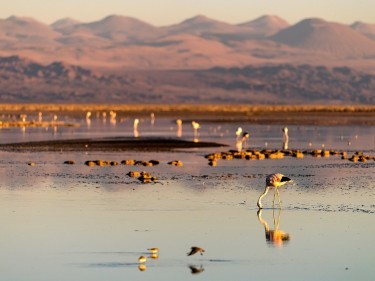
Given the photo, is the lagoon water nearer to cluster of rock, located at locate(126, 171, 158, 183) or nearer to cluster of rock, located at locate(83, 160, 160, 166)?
cluster of rock, located at locate(126, 171, 158, 183)

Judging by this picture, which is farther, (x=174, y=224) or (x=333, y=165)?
(x=333, y=165)

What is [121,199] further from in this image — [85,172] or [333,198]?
[85,172]

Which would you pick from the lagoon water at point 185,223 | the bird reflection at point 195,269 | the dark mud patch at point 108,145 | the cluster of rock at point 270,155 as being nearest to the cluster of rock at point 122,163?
the lagoon water at point 185,223

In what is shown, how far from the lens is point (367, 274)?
66.7 ft

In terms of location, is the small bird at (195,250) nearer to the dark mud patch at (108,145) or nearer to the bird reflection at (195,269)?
the bird reflection at (195,269)

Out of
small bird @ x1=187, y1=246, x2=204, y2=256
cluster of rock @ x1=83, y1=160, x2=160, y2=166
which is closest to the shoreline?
cluster of rock @ x1=83, y1=160, x2=160, y2=166

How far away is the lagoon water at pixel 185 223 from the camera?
21047 mm

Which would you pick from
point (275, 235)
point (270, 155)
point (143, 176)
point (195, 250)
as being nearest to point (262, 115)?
point (270, 155)

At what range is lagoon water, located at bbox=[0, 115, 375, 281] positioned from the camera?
2105 centimetres

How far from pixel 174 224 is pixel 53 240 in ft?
12.1

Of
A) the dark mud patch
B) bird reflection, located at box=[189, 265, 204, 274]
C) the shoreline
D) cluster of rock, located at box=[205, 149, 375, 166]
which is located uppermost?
the shoreline

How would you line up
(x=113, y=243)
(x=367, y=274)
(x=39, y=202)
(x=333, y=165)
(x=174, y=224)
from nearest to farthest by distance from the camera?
(x=367, y=274)
(x=113, y=243)
(x=174, y=224)
(x=39, y=202)
(x=333, y=165)

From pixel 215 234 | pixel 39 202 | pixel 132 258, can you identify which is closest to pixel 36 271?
pixel 132 258

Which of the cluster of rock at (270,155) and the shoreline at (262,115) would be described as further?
the shoreline at (262,115)
